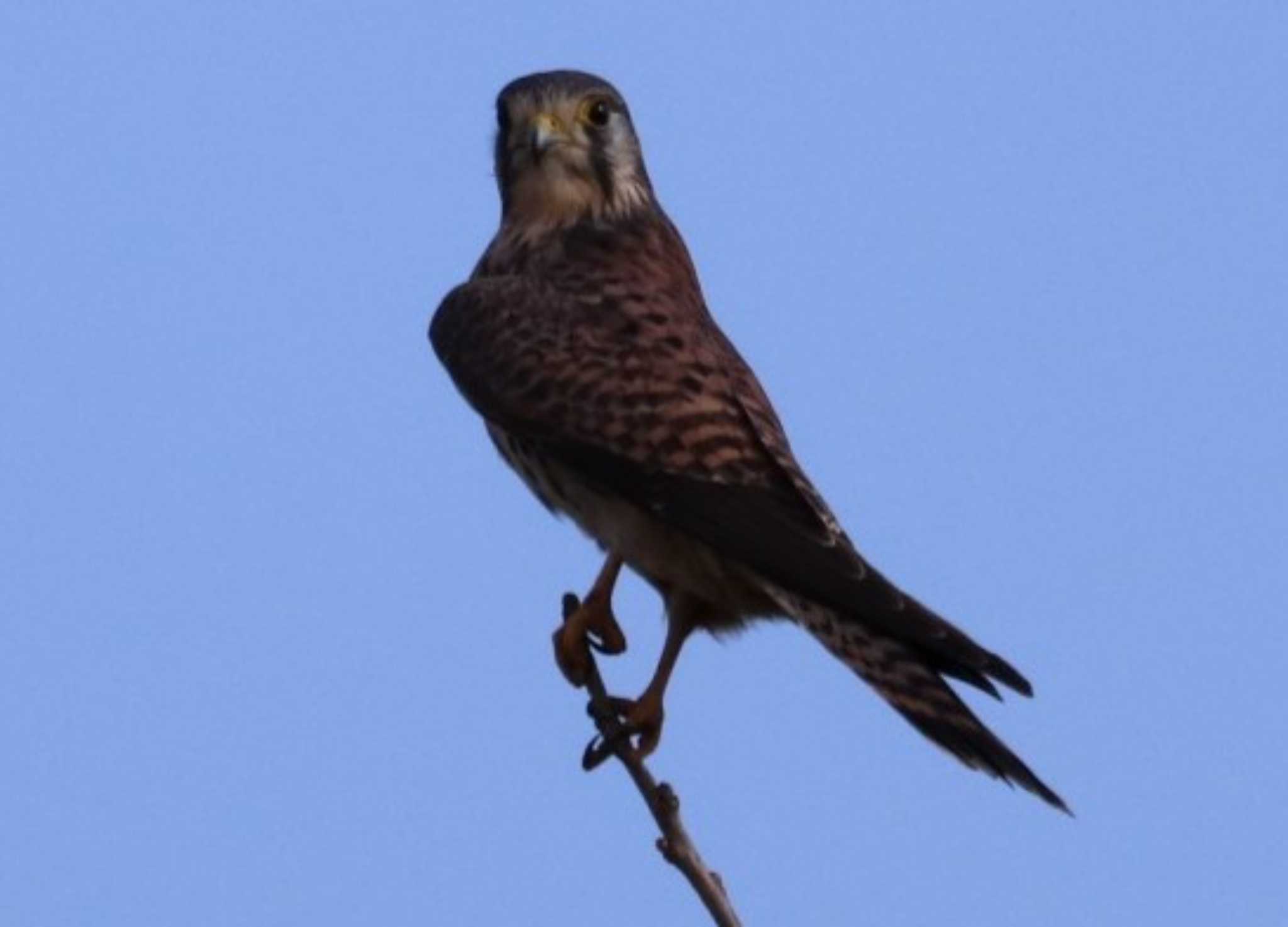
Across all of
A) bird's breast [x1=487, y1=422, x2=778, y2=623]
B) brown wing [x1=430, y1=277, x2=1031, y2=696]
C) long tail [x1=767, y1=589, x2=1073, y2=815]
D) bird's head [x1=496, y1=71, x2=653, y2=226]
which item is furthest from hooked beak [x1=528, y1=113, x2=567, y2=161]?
long tail [x1=767, y1=589, x2=1073, y2=815]

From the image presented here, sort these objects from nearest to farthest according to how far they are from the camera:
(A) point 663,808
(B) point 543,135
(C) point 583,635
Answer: (A) point 663,808 < (C) point 583,635 < (B) point 543,135

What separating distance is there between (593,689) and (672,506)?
17.3 inches

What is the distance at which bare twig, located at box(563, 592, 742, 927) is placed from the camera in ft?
12.6

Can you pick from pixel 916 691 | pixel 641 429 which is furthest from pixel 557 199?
pixel 916 691

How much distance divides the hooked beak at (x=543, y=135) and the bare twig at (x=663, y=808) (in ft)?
5.25

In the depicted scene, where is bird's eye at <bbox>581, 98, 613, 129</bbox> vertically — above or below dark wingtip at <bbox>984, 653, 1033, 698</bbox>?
→ above

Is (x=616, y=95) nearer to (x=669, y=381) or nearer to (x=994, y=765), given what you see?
(x=669, y=381)

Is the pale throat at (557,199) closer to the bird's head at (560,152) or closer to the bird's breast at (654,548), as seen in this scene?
the bird's head at (560,152)

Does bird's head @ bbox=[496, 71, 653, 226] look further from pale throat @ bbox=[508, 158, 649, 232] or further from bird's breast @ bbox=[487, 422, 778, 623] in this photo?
bird's breast @ bbox=[487, 422, 778, 623]

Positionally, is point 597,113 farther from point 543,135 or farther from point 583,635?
point 583,635

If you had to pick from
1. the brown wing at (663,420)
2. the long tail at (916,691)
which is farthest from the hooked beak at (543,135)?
the long tail at (916,691)

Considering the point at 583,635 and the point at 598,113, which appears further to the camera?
the point at 598,113

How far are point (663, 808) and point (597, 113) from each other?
102 inches

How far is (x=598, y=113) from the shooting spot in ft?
21.1
